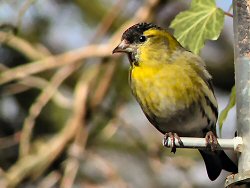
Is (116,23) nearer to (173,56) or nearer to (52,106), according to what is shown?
(52,106)

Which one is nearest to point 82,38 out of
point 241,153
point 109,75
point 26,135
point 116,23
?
point 116,23

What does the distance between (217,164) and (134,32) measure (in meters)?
0.76

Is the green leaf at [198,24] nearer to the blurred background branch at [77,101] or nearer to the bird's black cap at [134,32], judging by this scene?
the bird's black cap at [134,32]

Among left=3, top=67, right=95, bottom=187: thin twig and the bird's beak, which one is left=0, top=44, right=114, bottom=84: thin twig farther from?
the bird's beak

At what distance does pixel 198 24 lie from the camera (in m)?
3.67

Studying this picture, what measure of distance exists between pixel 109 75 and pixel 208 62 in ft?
2.62

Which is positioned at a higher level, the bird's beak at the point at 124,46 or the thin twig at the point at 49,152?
the thin twig at the point at 49,152

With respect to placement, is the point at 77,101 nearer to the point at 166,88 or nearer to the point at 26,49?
the point at 26,49

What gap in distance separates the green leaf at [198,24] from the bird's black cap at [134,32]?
0.24m

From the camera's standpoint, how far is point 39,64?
5016 millimetres

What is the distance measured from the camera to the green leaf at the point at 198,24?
3533mm

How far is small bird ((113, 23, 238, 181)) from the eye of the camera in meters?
3.80

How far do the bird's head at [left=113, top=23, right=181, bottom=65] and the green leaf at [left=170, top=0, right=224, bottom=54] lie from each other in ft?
0.84

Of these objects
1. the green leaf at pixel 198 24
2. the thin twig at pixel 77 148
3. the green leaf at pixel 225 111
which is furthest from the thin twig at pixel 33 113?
the green leaf at pixel 225 111
